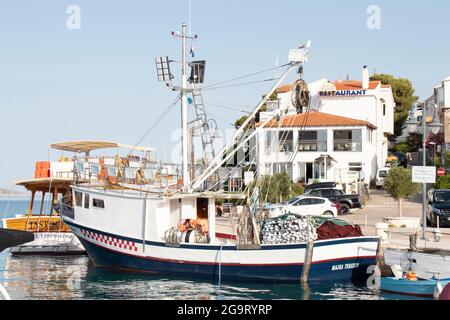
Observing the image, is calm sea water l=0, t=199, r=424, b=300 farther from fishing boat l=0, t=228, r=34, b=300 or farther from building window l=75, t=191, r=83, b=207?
fishing boat l=0, t=228, r=34, b=300

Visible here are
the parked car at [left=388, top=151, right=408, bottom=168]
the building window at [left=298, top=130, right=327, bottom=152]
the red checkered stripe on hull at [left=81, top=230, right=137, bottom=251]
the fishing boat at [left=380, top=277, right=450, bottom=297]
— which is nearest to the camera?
the fishing boat at [left=380, top=277, right=450, bottom=297]

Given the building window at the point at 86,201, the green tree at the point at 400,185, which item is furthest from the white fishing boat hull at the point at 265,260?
the green tree at the point at 400,185

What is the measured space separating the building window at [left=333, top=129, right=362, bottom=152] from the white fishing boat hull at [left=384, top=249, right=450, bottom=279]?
105 ft

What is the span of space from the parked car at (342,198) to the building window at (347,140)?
11.8m

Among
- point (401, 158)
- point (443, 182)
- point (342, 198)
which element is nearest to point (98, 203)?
point (342, 198)

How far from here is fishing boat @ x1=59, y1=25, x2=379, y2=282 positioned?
2138 centimetres

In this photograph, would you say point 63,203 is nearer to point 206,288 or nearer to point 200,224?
point 200,224

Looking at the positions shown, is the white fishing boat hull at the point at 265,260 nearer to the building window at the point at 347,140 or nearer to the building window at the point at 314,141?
the building window at the point at 314,141

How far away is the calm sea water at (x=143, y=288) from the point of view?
64.7 ft

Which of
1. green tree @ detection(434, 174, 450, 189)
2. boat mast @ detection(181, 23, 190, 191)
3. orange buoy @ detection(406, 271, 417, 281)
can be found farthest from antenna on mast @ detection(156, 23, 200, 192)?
green tree @ detection(434, 174, 450, 189)

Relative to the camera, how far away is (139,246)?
78.5 ft

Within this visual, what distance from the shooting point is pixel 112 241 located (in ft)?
81.1
